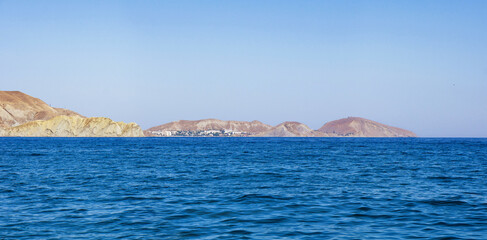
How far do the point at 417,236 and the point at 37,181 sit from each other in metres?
24.1

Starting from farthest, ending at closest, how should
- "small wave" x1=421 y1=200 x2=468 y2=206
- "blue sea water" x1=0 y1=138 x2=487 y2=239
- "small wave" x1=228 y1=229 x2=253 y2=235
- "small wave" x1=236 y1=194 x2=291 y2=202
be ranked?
"small wave" x1=236 y1=194 x2=291 y2=202, "small wave" x1=421 y1=200 x2=468 y2=206, "blue sea water" x1=0 y1=138 x2=487 y2=239, "small wave" x1=228 y1=229 x2=253 y2=235

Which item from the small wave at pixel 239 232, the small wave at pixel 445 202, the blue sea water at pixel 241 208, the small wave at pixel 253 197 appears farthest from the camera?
the small wave at pixel 253 197

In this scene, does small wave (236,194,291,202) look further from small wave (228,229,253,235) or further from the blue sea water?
small wave (228,229,253,235)

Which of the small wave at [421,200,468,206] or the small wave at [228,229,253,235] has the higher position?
the small wave at [421,200,468,206]

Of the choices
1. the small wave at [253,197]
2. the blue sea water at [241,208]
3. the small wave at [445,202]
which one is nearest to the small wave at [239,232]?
the blue sea water at [241,208]

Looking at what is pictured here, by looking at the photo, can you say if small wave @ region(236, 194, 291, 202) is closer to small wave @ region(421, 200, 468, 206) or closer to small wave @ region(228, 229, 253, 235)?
small wave @ region(228, 229, 253, 235)

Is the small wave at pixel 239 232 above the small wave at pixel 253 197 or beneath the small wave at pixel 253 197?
beneath

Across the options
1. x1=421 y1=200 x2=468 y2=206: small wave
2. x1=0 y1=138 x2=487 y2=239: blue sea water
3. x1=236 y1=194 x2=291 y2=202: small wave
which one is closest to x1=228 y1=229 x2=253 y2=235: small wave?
x1=0 y1=138 x2=487 y2=239: blue sea water

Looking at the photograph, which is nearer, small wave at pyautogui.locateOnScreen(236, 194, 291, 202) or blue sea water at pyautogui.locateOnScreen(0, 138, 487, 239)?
blue sea water at pyautogui.locateOnScreen(0, 138, 487, 239)

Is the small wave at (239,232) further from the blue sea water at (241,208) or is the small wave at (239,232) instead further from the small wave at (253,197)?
the small wave at (253,197)

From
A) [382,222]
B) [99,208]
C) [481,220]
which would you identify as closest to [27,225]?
[99,208]

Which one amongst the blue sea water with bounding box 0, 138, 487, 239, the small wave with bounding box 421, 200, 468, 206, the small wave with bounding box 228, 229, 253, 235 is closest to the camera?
the small wave with bounding box 228, 229, 253, 235

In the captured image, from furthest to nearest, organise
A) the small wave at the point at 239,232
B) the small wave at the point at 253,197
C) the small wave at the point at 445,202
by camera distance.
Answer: the small wave at the point at 253,197 → the small wave at the point at 445,202 → the small wave at the point at 239,232

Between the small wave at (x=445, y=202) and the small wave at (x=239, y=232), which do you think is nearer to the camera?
the small wave at (x=239, y=232)
